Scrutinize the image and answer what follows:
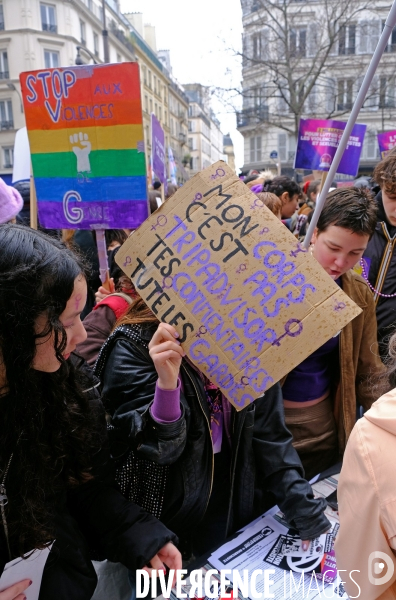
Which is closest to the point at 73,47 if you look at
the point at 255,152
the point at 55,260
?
the point at 255,152

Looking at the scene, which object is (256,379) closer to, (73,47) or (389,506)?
(389,506)

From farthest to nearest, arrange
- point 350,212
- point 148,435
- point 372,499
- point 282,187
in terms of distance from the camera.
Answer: point 282,187, point 350,212, point 148,435, point 372,499

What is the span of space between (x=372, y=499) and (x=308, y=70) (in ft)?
70.0

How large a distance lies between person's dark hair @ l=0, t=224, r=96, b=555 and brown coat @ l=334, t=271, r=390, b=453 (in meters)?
1.27

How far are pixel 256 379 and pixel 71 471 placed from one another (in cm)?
68

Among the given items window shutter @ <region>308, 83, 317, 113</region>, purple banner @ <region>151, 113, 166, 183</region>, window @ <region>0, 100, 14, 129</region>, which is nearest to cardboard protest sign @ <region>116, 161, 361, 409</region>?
purple banner @ <region>151, 113, 166, 183</region>

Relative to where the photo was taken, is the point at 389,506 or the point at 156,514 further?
the point at 156,514

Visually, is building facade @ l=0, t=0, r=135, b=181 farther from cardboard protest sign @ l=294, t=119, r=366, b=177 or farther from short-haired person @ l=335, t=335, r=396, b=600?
short-haired person @ l=335, t=335, r=396, b=600

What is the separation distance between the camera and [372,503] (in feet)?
2.93

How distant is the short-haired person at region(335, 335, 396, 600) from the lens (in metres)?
0.87

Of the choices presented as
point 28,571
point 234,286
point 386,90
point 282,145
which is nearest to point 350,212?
point 234,286

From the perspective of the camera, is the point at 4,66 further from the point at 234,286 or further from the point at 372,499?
the point at 372,499

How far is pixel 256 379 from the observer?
1.27 meters

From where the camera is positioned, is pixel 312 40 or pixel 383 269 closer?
pixel 383 269
